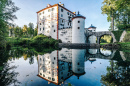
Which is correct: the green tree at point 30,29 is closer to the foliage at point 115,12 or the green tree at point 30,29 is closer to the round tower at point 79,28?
the round tower at point 79,28

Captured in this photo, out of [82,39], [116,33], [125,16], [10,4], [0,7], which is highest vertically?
[125,16]

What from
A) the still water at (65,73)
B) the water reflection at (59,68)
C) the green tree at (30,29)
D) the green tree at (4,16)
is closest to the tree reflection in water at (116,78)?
the still water at (65,73)

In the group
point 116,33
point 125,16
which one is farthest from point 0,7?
point 125,16

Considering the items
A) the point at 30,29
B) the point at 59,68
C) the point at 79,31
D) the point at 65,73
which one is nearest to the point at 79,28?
the point at 79,31

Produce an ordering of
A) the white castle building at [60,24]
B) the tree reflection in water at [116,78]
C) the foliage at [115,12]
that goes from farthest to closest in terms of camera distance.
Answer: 1. the foliage at [115,12]
2. the white castle building at [60,24]
3. the tree reflection in water at [116,78]

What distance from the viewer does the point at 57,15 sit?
1142 inches

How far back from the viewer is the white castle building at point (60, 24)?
890 inches

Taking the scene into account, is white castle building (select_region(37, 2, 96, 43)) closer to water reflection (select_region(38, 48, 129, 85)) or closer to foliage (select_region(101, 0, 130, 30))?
foliage (select_region(101, 0, 130, 30))

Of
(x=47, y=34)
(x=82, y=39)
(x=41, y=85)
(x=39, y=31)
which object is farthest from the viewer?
(x=39, y=31)

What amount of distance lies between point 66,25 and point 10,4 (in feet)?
76.1

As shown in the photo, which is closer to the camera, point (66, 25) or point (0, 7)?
point (0, 7)

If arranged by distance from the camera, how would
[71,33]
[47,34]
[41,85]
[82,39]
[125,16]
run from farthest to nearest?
[47,34]
[125,16]
[71,33]
[82,39]
[41,85]

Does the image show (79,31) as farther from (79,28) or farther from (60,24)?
(60,24)

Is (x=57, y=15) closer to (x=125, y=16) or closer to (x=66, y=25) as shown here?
(x=66, y=25)
